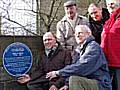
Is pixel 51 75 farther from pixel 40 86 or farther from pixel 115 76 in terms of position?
pixel 115 76

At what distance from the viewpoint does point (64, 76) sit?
253 inches

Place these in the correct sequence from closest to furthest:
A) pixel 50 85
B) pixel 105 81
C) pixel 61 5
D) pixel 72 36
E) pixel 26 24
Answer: pixel 105 81, pixel 50 85, pixel 72 36, pixel 26 24, pixel 61 5

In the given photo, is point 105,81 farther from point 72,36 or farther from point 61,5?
point 61,5

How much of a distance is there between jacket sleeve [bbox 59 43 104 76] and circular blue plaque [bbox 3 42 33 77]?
155cm

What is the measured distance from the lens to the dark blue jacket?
6.20 metres

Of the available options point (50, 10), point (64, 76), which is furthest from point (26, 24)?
point (64, 76)

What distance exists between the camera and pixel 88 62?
619cm

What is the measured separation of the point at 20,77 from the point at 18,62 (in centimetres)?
28

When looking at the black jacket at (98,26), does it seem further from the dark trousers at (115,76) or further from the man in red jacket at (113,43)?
the dark trousers at (115,76)

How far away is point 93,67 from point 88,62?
11 cm

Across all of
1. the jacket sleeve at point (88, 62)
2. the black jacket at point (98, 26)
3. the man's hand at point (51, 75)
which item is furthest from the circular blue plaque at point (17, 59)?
the jacket sleeve at point (88, 62)

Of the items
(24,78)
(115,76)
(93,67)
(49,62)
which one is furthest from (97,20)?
(24,78)

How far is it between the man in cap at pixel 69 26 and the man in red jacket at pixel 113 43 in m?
0.98

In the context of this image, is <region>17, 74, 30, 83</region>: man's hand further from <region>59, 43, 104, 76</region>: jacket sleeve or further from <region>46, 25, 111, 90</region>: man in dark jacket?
<region>59, 43, 104, 76</region>: jacket sleeve
